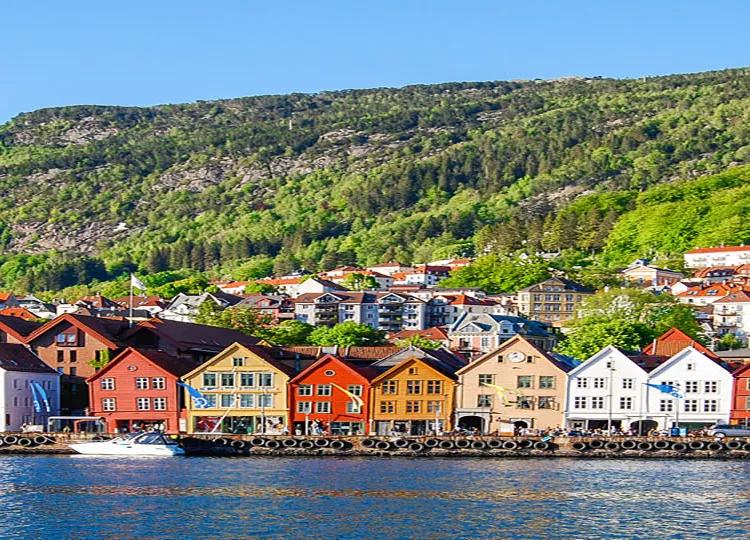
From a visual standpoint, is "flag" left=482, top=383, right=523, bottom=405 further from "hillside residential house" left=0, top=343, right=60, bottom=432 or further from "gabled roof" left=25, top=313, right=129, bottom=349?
"hillside residential house" left=0, top=343, right=60, bottom=432

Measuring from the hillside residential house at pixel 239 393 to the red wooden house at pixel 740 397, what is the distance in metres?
32.1

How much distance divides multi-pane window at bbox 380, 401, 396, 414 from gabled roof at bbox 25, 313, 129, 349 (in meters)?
26.5

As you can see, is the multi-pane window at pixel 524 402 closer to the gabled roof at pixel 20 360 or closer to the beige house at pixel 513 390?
the beige house at pixel 513 390

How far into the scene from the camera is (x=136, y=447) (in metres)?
109

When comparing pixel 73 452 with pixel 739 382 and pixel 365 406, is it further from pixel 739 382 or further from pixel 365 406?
pixel 739 382

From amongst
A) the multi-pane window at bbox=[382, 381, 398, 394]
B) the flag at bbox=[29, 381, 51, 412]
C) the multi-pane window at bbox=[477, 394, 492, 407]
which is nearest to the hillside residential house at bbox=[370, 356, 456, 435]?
the multi-pane window at bbox=[382, 381, 398, 394]

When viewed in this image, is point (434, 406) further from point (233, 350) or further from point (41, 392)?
point (41, 392)

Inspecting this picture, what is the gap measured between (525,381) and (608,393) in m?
6.00

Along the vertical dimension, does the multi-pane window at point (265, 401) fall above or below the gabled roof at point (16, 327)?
below

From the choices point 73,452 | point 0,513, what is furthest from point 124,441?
point 0,513

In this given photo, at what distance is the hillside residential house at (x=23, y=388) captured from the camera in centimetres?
12350

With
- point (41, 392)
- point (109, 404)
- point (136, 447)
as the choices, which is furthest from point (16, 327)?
point (136, 447)

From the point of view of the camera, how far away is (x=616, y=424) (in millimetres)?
120000

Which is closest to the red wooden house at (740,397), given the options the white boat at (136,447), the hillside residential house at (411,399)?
the hillside residential house at (411,399)
